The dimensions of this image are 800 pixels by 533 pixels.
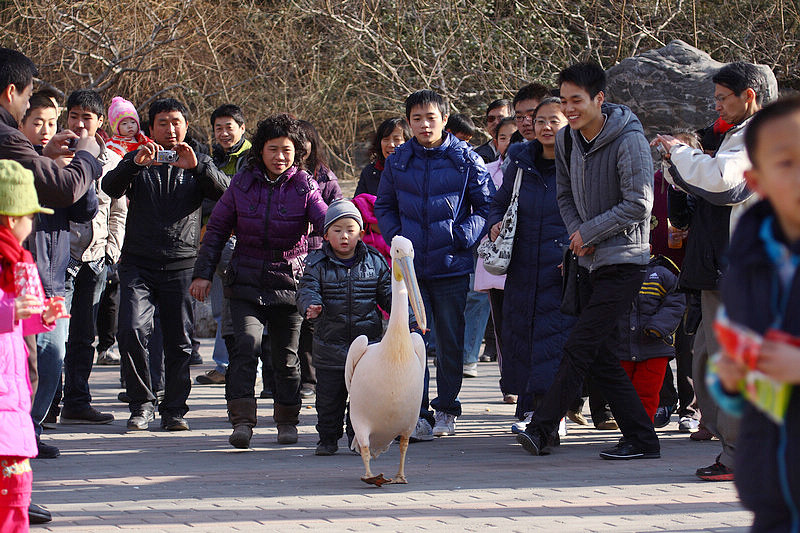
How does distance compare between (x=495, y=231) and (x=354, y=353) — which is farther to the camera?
(x=495, y=231)

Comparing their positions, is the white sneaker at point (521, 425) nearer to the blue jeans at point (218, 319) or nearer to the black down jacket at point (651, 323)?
the black down jacket at point (651, 323)

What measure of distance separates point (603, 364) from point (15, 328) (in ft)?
12.1

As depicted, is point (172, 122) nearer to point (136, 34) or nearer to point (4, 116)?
point (4, 116)

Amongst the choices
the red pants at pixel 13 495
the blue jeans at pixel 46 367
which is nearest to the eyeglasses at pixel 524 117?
the blue jeans at pixel 46 367

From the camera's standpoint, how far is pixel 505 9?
16953 mm

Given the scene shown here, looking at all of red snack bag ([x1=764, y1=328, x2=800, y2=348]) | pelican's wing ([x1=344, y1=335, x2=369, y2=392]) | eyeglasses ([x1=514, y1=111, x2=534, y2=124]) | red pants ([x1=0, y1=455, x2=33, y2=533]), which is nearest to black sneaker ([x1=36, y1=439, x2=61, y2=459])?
pelican's wing ([x1=344, y1=335, x2=369, y2=392])

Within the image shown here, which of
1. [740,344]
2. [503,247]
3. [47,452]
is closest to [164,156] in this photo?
[47,452]

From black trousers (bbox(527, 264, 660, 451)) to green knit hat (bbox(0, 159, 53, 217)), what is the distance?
3.41 m

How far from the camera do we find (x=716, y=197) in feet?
19.0

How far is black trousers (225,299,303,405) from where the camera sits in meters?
7.24

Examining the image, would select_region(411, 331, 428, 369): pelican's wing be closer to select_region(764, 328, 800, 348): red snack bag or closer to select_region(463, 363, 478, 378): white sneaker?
select_region(764, 328, 800, 348): red snack bag

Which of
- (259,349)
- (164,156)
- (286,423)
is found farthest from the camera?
(164,156)

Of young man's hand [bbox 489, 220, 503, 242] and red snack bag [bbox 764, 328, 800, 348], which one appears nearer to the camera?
red snack bag [bbox 764, 328, 800, 348]

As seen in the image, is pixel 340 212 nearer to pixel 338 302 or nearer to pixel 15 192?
pixel 338 302
